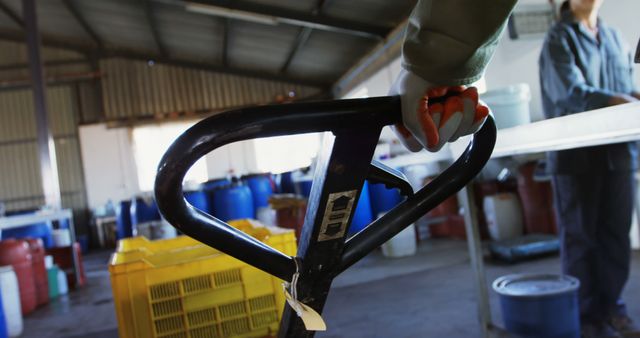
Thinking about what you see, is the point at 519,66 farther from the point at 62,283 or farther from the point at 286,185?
the point at 62,283

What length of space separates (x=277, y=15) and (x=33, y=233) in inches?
164

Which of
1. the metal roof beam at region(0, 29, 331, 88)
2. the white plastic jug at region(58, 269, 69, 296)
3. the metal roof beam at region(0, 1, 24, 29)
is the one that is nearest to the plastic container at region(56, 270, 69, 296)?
the white plastic jug at region(58, 269, 69, 296)

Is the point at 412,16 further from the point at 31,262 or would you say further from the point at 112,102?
the point at 112,102

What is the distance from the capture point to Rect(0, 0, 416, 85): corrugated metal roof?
622 centimetres

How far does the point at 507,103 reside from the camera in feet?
6.66

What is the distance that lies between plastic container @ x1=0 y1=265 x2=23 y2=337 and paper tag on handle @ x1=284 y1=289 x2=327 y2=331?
11.1 feet

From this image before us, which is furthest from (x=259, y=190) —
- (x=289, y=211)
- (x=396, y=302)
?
(x=396, y=302)

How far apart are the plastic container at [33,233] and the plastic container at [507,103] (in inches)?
225

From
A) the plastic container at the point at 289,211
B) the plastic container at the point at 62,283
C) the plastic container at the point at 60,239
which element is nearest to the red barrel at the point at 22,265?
the plastic container at the point at 62,283

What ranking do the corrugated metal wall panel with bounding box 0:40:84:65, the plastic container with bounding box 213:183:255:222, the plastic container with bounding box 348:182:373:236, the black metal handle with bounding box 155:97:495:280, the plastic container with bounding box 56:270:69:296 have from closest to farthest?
the black metal handle with bounding box 155:97:495:280
the plastic container with bounding box 56:270:69:296
the plastic container with bounding box 348:182:373:236
the plastic container with bounding box 213:183:255:222
the corrugated metal wall panel with bounding box 0:40:84:65

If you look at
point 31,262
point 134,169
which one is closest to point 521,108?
point 31,262

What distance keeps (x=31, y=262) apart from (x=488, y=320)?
3900 mm

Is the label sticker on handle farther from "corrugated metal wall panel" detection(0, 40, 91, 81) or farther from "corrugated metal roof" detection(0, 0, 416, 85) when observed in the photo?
"corrugated metal wall panel" detection(0, 40, 91, 81)

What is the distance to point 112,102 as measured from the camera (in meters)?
10.6
